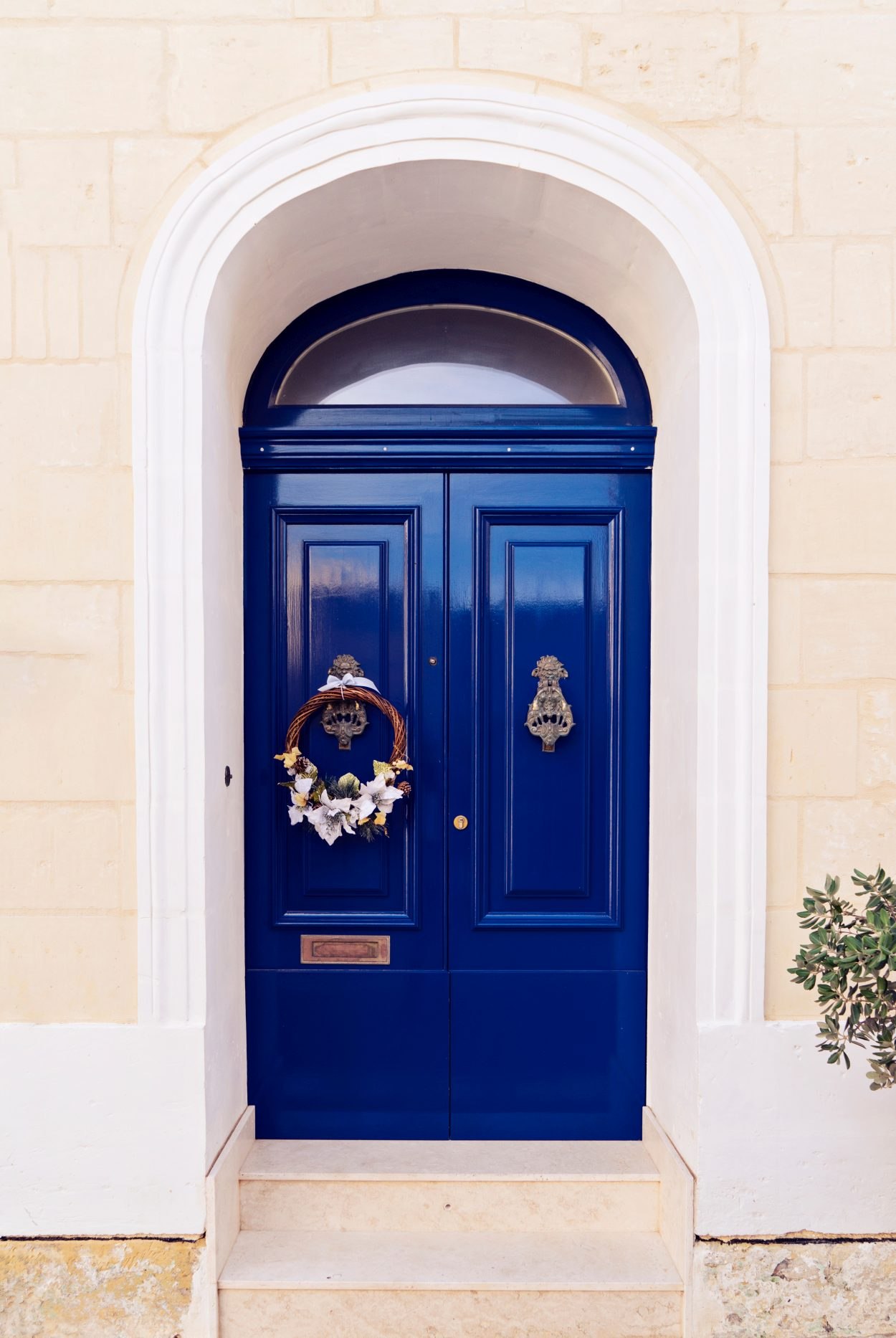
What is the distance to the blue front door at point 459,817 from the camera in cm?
296

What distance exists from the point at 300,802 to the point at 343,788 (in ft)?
0.49

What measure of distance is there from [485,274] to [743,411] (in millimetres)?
1164

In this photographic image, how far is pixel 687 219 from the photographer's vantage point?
2.50 meters

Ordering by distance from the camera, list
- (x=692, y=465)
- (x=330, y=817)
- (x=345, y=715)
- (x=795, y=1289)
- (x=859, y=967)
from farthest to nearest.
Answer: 1. (x=345, y=715)
2. (x=330, y=817)
3. (x=692, y=465)
4. (x=795, y=1289)
5. (x=859, y=967)

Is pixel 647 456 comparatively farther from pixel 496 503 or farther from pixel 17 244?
pixel 17 244

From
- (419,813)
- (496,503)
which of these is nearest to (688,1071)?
(419,813)

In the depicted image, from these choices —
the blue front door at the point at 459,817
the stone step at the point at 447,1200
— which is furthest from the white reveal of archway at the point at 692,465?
the blue front door at the point at 459,817

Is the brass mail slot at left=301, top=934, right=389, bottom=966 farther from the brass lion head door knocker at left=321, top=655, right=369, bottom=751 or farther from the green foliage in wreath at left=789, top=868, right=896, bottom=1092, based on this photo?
the green foliage in wreath at left=789, top=868, right=896, bottom=1092

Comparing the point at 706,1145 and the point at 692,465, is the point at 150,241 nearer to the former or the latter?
the point at 692,465

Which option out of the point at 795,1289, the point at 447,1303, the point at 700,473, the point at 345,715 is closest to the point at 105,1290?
the point at 447,1303

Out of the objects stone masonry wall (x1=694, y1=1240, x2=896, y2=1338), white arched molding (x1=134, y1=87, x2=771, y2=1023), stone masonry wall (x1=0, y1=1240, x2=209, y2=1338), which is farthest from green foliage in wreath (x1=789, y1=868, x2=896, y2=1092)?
stone masonry wall (x1=0, y1=1240, x2=209, y2=1338)

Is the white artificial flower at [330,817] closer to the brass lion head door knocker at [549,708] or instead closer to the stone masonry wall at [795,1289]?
the brass lion head door knocker at [549,708]

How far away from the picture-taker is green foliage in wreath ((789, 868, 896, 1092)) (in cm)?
201

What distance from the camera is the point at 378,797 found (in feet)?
9.40
